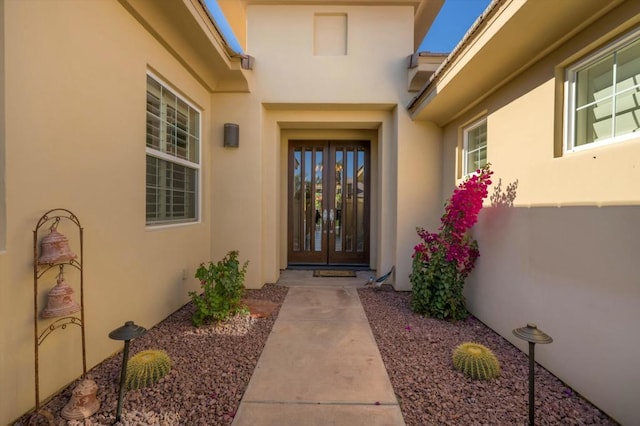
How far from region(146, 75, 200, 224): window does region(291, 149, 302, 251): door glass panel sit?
229 centimetres

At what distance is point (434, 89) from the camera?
151 inches

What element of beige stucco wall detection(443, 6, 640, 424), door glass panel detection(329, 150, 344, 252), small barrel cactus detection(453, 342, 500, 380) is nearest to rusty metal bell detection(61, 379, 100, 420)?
small barrel cactus detection(453, 342, 500, 380)

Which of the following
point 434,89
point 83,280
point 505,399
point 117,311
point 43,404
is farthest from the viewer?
point 434,89

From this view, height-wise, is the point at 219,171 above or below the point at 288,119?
below

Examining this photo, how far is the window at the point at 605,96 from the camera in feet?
6.69

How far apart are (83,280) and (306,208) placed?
442 cm

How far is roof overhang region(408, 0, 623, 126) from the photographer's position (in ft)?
7.26

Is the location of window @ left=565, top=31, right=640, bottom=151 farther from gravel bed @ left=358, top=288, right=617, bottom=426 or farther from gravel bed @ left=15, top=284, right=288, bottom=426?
gravel bed @ left=15, top=284, right=288, bottom=426

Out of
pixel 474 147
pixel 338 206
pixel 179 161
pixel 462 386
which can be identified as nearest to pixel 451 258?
pixel 462 386

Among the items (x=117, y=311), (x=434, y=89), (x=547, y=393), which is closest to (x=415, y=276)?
(x=547, y=393)

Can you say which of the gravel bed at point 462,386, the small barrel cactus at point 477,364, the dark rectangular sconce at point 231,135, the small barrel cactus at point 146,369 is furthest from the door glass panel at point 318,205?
the small barrel cactus at point 146,369

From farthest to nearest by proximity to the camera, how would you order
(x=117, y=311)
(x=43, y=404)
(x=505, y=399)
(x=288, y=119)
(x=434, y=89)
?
(x=288, y=119) → (x=434, y=89) → (x=117, y=311) → (x=505, y=399) → (x=43, y=404)

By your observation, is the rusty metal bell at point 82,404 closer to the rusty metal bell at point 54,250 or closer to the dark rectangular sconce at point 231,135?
the rusty metal bell at point 54,250

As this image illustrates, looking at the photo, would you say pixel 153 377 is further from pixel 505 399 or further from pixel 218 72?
pixel 218 72
